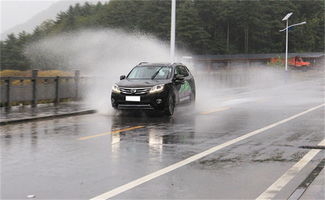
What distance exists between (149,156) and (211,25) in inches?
4835

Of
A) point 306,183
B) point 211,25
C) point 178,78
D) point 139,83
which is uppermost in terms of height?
point 211,25

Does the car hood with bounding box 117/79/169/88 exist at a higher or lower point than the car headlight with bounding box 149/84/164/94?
higher

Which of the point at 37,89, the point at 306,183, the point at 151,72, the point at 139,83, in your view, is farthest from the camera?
the point at 37,89

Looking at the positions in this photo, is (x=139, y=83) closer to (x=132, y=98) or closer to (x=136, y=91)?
(x=136, y=91)

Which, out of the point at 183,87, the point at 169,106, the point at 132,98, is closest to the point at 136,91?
the point at 132,98

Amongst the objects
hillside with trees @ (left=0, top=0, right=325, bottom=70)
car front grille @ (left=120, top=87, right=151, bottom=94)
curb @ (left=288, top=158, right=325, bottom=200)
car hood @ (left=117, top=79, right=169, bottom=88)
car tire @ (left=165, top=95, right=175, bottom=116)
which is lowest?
curb @ (left=288, top=158, right=325, bottom=200)

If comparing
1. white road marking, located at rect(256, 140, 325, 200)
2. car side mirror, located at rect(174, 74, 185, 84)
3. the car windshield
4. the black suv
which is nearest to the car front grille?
A: the black suv

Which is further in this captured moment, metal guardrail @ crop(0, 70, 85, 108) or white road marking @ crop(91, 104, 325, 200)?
metal guardrail @ crop(0, 70, 85, 108)

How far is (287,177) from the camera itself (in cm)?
766

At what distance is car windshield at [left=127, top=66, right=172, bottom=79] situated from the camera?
59.0 feet

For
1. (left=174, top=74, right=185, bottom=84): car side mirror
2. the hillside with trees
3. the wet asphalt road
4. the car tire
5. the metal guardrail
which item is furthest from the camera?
the hillside with trees

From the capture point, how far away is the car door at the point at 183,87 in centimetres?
1842

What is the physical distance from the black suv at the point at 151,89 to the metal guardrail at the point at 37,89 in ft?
13.0

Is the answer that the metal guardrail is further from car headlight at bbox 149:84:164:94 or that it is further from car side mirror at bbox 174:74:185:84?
car side mirror at bbox 174:74:185:84
